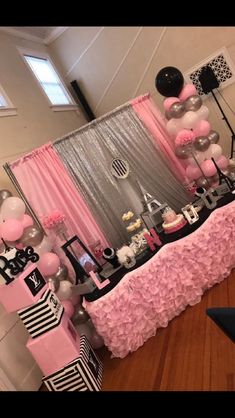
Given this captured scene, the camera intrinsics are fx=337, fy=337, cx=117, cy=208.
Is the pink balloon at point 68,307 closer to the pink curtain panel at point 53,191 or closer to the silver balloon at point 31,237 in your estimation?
the silver balloon at point 31,237

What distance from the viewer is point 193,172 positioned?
4.07 metres

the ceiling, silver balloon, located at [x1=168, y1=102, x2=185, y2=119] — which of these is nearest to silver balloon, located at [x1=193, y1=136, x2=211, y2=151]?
silver balloon, located at [x1=168, y1=102, x2=185, y2=119]

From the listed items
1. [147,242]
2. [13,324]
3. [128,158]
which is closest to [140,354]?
[147,242]

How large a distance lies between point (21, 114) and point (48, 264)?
Answer: 8.27 ft

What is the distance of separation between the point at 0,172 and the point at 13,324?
5.30 feet

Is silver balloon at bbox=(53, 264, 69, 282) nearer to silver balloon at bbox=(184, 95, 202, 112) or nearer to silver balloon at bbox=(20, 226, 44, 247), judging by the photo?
Answer: silver balloon at bbox=(20, 226, 44, 247)

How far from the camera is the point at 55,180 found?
3.71m

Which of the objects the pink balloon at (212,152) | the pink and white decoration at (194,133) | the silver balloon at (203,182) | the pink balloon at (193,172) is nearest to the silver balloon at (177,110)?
the pink and white decoration at (194,133)

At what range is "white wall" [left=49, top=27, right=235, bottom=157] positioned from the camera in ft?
18.5

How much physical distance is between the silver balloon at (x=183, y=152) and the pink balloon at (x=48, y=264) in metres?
1.96

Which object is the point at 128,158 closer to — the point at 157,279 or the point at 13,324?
the point at 157,279

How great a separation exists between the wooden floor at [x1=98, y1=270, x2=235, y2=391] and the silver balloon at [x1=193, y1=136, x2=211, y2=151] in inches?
61.7

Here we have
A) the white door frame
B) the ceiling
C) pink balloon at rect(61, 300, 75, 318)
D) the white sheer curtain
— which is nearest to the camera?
the white door frame

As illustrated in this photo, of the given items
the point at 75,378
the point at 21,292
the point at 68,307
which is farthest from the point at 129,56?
the point at 75,378
